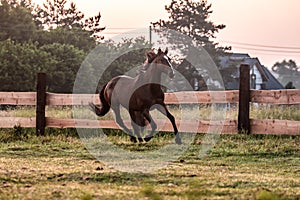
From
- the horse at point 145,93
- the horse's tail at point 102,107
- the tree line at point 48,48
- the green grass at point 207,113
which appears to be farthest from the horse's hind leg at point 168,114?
the tree line at point 48,48

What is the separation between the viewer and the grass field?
5.03 metres

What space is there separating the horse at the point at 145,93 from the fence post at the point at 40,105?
1.83 meters

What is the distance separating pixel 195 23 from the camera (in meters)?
41.4

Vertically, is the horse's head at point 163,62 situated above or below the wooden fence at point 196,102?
above

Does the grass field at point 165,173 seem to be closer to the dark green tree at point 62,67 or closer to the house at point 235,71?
the dark green tree at point 62,67

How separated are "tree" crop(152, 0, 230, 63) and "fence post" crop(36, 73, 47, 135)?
28.3 metres

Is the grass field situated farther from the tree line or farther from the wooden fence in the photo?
the tree line

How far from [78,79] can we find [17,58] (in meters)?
3.43

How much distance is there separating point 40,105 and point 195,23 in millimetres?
29331

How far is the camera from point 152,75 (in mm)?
10570

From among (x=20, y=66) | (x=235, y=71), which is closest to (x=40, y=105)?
(x=20, y=66)

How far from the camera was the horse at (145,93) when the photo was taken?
34.5 feet

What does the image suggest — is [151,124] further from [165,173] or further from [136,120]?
[165,173]

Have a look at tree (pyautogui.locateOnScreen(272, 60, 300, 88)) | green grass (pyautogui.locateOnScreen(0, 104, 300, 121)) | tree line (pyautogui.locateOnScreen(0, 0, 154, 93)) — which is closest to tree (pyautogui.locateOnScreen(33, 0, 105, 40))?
tree line (pyautogui.locateOnScreen(0, 0, 154, 93))
